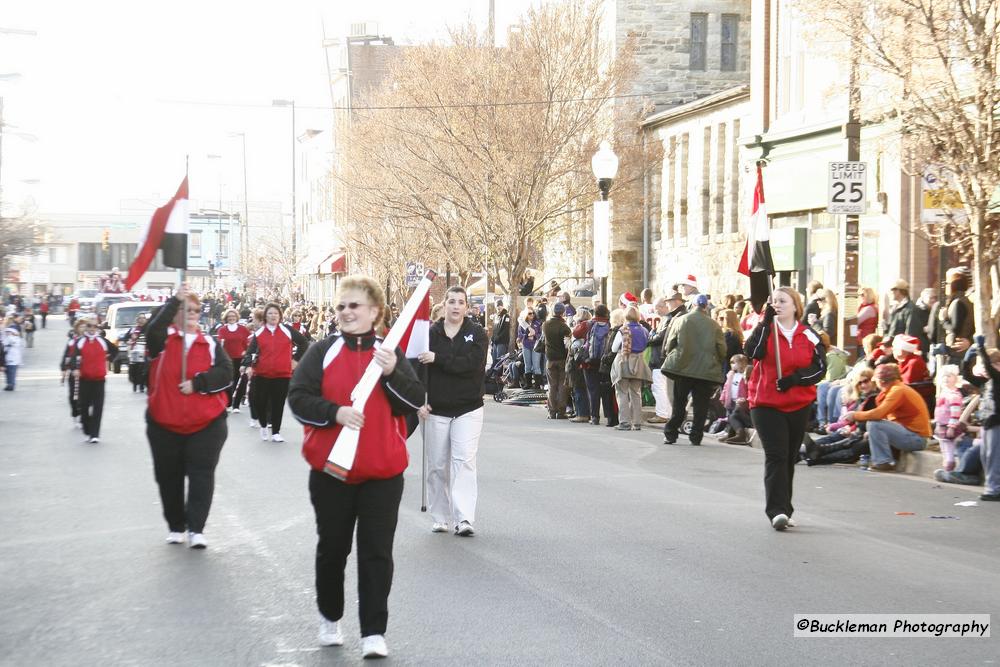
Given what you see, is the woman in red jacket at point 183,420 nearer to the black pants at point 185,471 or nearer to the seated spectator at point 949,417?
the black pants at point 185,471

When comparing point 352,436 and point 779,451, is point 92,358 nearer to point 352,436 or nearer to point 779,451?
point 779,451

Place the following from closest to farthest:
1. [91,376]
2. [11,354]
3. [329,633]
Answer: [329,633] → [91,376] → [11,354]

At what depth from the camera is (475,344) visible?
10297 mm

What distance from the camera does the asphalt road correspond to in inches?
263

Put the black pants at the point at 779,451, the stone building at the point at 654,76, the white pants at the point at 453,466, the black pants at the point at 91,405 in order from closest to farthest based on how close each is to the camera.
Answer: the white pants at the point at 453,466 < the black pants at the point at 779,451 < the black pants at the point at 91,405 < the stone building at the point at 654,76

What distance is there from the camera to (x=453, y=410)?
401 inches

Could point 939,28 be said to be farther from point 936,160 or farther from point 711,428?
point 711,428

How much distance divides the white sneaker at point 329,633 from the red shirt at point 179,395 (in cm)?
341

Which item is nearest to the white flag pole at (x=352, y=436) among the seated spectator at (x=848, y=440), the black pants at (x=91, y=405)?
the seated spectator at (x=848, y=440)

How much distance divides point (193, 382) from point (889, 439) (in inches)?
332

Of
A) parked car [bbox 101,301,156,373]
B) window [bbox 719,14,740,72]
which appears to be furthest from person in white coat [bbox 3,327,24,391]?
window [bbox 719,14,740,72]

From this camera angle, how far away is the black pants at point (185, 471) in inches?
377

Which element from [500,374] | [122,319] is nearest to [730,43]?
[500,374]

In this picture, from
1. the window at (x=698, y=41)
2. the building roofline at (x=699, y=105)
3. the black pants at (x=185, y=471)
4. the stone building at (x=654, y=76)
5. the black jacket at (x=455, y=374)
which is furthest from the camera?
the window at (x=698, y=41)
